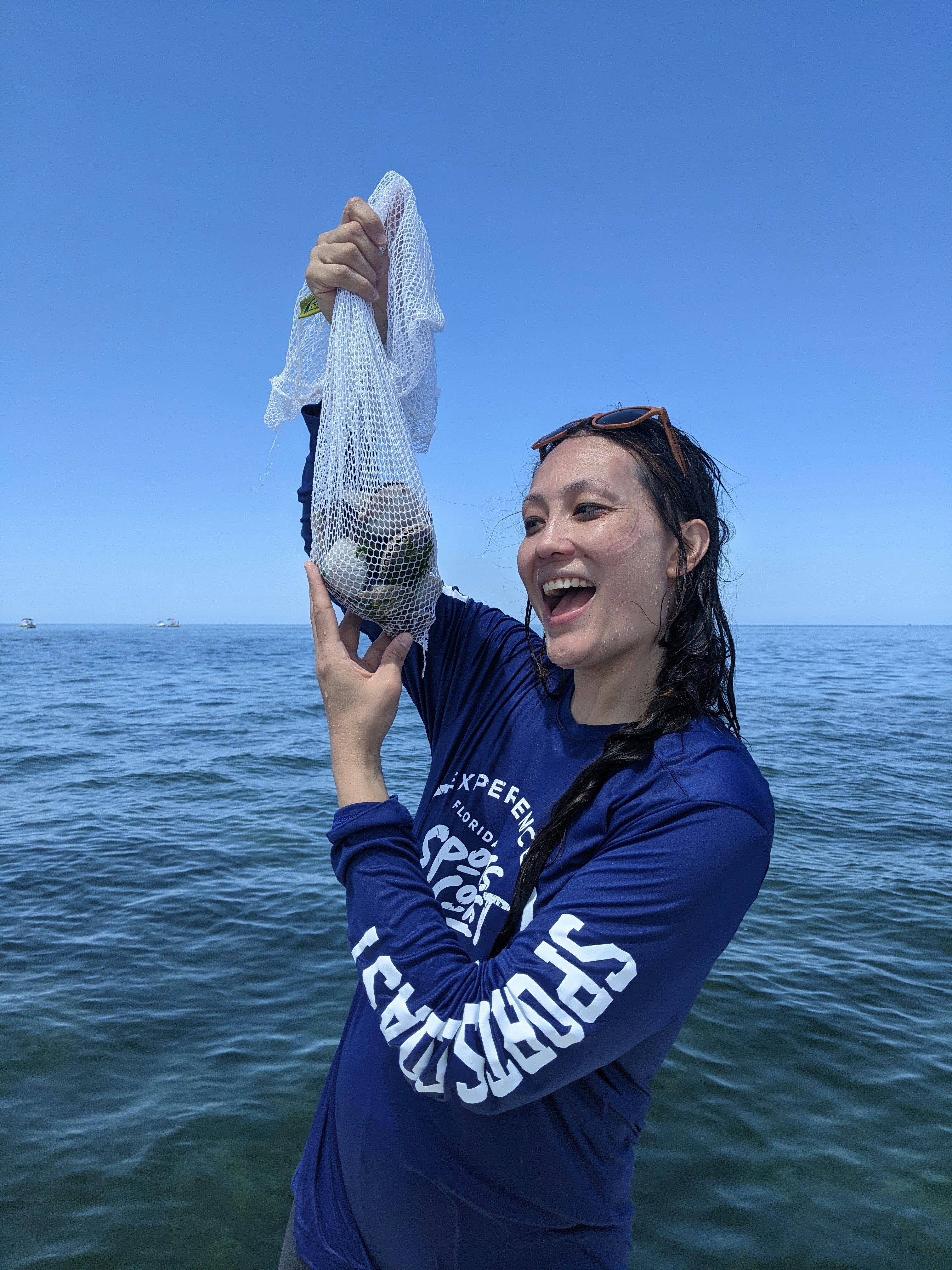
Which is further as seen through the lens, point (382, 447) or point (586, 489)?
point (382, 447)

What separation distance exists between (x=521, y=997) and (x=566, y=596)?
0.89 meters

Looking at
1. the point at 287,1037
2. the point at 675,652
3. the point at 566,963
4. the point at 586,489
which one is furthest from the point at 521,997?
the point at 287,1037

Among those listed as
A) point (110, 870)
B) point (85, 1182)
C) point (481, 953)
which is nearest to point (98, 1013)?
point (85, 1182)

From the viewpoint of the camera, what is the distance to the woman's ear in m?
1.82

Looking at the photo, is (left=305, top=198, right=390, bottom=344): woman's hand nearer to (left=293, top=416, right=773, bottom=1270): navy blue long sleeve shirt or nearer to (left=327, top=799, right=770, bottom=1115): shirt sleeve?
(left=293, top=416, right=773, bottom=1270): navy blue long sleeve shirt

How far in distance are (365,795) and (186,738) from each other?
17167 millimetres

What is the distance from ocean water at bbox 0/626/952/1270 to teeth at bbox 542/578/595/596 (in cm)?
371

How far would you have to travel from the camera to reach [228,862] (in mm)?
9094

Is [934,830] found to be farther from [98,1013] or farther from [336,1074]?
[336,1074]

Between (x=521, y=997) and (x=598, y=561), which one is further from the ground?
(x=598, y=561)

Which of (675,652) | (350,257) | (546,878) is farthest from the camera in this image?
(350,257)

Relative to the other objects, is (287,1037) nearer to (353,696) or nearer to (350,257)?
(353,696)

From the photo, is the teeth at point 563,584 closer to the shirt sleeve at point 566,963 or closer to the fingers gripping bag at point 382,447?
the fingers gripping bag at point 382,447

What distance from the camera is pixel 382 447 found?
1.90m
